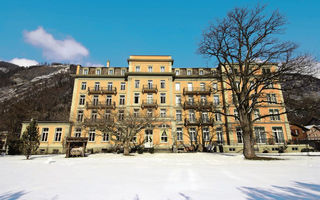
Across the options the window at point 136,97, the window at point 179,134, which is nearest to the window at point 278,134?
the window at point 179,134

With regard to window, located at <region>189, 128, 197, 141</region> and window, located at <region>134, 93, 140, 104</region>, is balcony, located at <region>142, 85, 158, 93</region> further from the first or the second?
window, located at <region>189, 128, 197, 141</region>

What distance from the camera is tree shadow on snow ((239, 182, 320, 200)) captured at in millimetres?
3775

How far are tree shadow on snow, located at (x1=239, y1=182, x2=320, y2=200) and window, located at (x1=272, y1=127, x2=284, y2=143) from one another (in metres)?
27.1

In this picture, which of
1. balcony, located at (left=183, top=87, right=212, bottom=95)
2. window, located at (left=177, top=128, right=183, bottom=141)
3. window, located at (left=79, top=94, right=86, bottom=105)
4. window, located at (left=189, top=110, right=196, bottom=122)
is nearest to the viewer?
window, located at (left=177, top=128, right=183, bottom=141)

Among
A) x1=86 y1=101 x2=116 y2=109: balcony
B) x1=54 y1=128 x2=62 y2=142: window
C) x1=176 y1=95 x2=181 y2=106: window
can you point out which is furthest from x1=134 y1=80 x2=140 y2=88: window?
x1=54 y1=128 x2=62 y2=142: window

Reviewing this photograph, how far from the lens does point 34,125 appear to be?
1738cm

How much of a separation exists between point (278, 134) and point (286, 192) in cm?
2886

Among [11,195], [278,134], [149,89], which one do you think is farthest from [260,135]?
[11,195]

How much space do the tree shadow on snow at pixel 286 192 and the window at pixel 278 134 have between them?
27.1 metres

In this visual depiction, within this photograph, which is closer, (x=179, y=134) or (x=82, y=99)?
(x=179, y=134)

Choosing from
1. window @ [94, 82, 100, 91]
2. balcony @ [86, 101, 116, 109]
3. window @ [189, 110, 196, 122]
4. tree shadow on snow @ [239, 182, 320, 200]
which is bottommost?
tree shadow on snow @ [239, 182, 320, 200]

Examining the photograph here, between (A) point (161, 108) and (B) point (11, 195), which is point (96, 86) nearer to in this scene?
(A) point (161, 108)

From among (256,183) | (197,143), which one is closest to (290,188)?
(256,183)

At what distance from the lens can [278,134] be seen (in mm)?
27266
